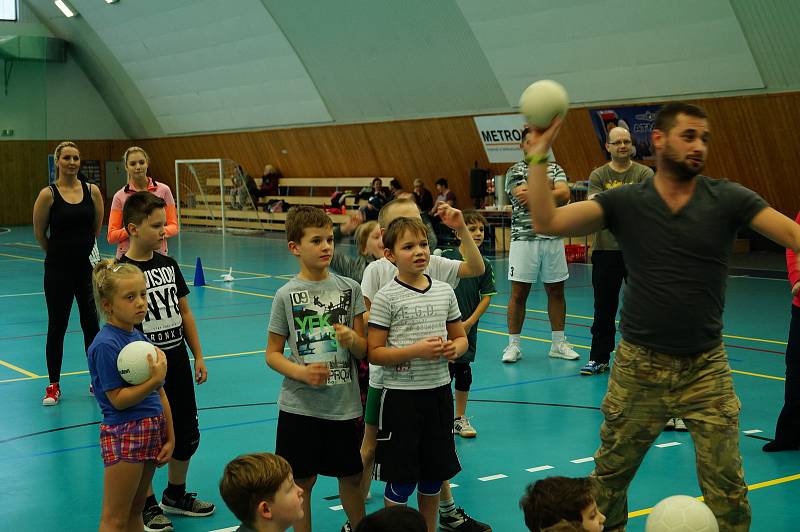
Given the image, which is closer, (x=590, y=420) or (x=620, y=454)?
(x=620, y=454)

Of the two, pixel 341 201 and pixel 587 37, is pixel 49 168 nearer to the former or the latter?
pixel 341 201

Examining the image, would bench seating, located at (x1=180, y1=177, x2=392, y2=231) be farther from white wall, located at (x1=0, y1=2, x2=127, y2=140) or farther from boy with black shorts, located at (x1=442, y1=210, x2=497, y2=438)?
boy with black shorts, located at (x1=442, y1=210, x2=497, y2=438)

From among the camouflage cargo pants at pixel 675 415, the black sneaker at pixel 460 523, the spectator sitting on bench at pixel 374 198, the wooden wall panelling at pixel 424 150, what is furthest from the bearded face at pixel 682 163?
the spectator sitting on bench at pixel 374 198

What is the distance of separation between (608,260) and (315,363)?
16.3ft

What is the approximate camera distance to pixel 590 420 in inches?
298

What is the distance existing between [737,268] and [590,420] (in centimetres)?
1144

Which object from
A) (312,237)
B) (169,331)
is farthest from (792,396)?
(169,331)

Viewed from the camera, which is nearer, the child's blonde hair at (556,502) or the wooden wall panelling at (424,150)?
the child's blonde hair at (556,502)

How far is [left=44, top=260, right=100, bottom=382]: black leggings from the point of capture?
8.32 metres

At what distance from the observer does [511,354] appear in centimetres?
980

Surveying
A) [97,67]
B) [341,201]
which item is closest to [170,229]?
[341,201]

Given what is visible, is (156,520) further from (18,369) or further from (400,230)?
(18,369)

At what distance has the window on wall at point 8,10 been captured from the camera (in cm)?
3703

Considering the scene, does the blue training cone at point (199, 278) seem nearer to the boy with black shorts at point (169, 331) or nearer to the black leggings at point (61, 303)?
the black leggings at point (61, 303)
